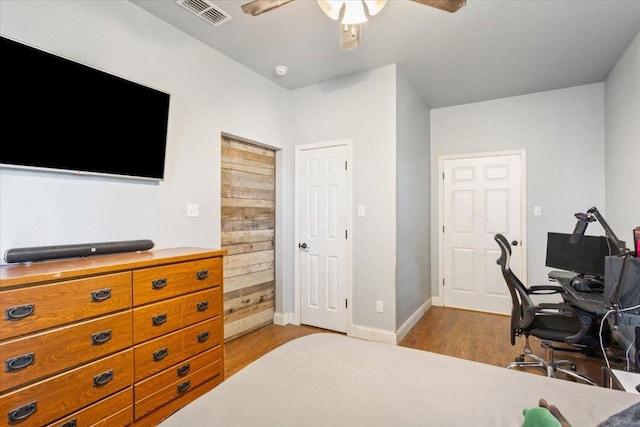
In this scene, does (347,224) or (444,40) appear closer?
(444,40)

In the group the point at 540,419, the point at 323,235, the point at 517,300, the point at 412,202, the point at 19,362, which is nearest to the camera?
the point at 540,419

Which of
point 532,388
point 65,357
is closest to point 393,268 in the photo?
point 532,388

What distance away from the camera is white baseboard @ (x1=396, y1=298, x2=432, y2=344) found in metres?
3.21

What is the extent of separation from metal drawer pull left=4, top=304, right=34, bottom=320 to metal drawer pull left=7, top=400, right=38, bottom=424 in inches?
14.6

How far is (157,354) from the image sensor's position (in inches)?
70.1

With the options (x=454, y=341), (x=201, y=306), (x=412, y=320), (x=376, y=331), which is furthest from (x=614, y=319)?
(x=201, y=306)

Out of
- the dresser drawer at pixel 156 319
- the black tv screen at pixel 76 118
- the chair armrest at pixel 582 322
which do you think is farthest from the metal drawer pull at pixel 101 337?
the chair armrest at pixel 582 322

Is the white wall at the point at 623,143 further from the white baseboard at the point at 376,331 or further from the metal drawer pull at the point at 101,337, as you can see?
the metal drawer pull at the point at 101,337

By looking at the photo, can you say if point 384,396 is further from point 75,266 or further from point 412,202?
point 412,202

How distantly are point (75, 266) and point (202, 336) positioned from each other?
0.88m

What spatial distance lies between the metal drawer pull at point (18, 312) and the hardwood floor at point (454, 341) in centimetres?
157

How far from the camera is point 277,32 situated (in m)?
2.58

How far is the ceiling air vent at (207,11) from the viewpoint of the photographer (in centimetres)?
218

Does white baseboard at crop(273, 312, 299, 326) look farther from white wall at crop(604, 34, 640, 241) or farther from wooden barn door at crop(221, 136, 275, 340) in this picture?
white wall at crop(604, 34, 640, 241)
